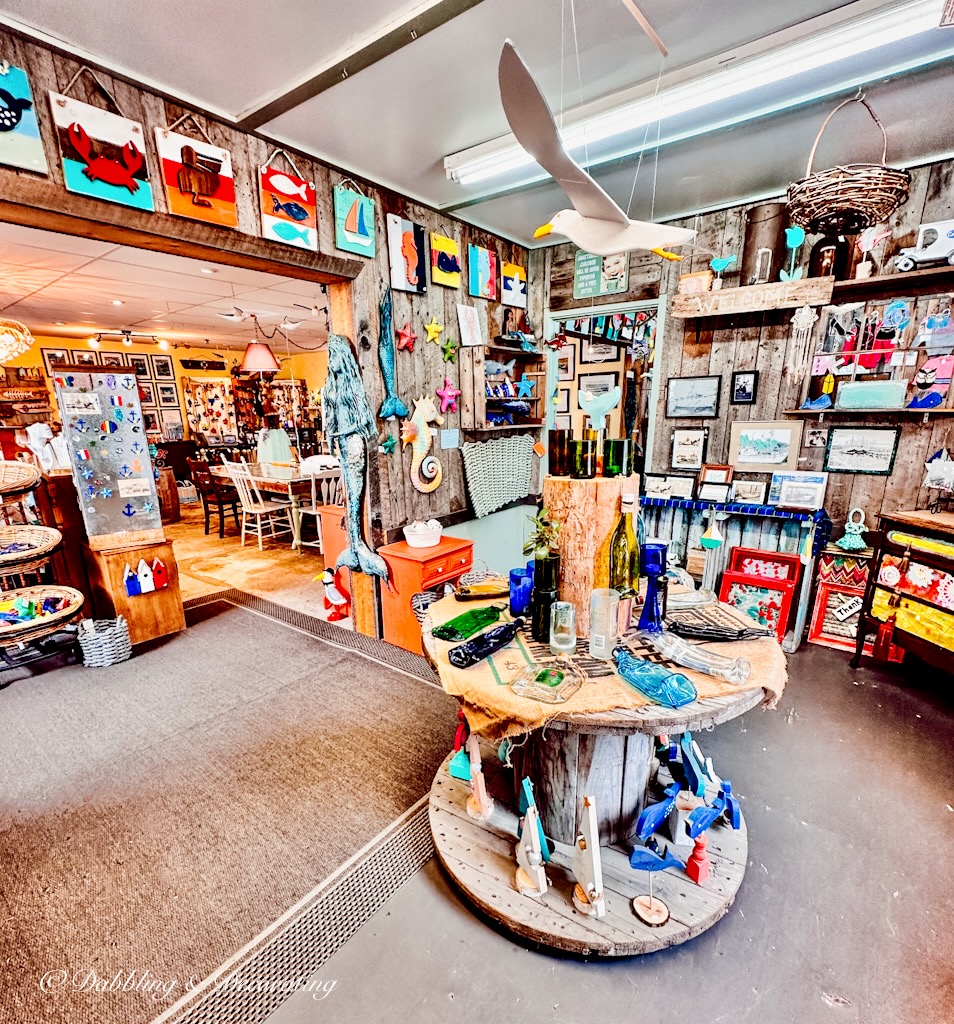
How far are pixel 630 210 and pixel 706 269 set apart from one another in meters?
0.69

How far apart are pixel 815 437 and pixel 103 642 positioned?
15.8 feet

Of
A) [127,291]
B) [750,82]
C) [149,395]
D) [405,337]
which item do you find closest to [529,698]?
[750,82]

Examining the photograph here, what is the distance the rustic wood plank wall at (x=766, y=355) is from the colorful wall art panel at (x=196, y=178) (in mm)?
2618

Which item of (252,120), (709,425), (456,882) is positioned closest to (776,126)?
(709,425)

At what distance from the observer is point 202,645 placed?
325 cm

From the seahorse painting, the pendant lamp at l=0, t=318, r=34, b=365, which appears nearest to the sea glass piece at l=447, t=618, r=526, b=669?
the seahorse painting

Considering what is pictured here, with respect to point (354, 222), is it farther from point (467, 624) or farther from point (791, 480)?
point (791, 480)

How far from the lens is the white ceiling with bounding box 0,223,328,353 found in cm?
362

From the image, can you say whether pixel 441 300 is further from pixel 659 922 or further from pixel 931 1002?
pixel 931 1002

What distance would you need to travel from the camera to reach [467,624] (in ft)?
5.28

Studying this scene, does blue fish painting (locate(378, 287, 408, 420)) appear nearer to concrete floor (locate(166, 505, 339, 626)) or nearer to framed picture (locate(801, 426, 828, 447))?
concrete floor (locate(166, 505, 339, 626))

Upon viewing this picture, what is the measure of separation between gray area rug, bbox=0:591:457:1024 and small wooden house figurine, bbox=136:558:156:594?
19.4 inches

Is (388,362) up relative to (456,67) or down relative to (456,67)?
down

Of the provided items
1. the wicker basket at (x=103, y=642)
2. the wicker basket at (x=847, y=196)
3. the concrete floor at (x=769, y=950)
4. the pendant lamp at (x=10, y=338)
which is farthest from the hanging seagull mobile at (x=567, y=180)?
the pendant lamp at (x=10, y=338)
